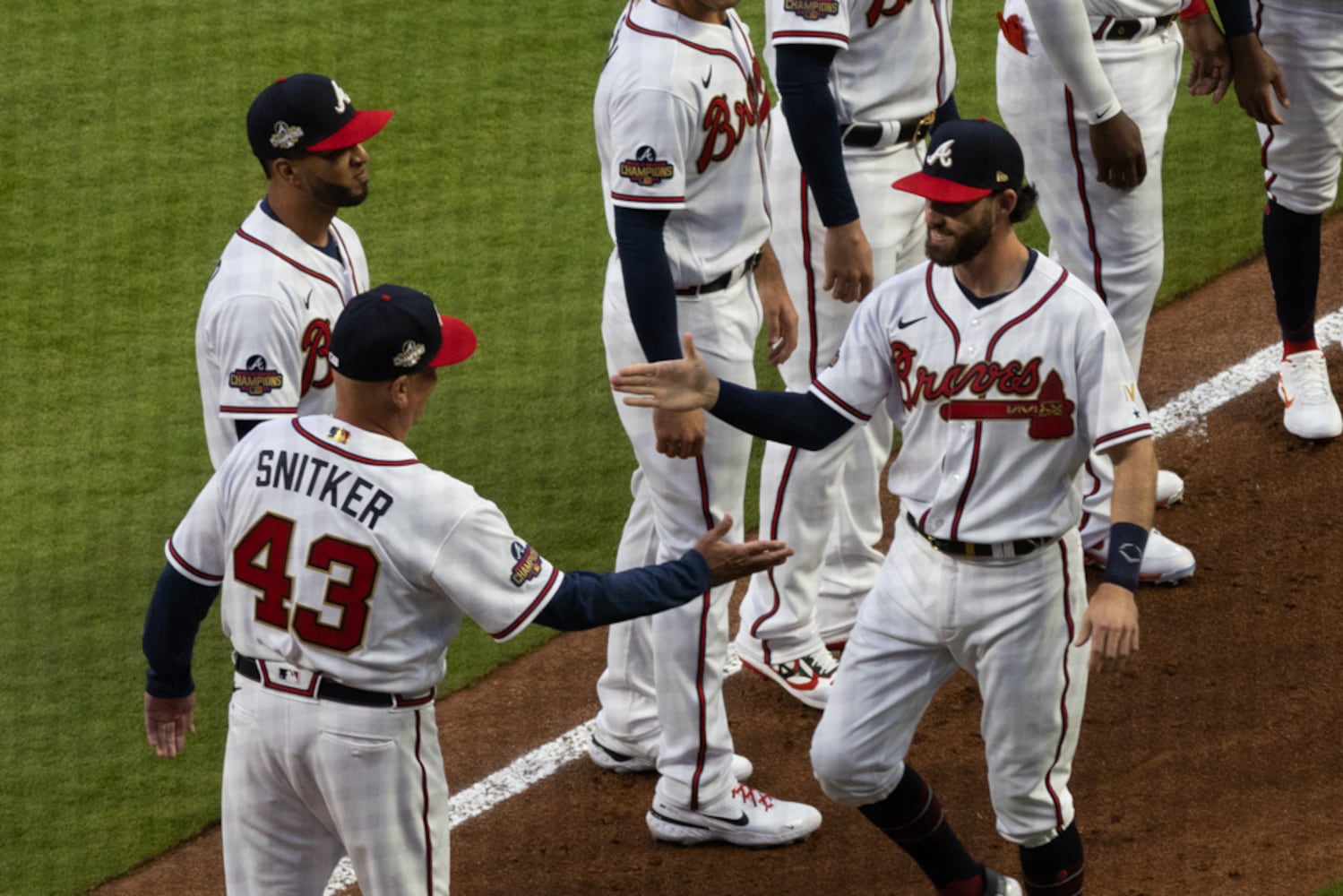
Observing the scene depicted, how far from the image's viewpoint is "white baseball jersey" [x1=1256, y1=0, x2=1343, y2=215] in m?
5.30

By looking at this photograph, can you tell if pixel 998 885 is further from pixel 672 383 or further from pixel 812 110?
pixel 812 110

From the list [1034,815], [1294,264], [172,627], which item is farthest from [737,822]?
[1294,264]

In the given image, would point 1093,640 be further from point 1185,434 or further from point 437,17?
point 437,17

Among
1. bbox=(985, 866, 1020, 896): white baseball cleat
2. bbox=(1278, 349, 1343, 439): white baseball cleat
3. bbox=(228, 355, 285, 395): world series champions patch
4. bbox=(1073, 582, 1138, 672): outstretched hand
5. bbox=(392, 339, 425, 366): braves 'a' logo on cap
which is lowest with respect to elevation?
bbox=(985, 866, 1020, 896): white baseball cleat

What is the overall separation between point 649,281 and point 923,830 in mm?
1270

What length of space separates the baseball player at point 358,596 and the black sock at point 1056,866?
86 cm

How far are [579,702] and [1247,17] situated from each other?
2630 millimetres

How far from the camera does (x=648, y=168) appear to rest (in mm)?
3865

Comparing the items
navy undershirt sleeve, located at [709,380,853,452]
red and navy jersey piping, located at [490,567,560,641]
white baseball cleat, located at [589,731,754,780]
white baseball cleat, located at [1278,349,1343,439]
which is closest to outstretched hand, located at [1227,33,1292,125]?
white baseball cleat, located at [1278,349,1343,439]

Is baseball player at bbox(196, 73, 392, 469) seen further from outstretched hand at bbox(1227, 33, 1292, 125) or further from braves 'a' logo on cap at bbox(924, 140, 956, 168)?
outstretched hand at bbox(1227, 33, 1292, 125)

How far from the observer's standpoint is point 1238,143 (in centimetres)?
756

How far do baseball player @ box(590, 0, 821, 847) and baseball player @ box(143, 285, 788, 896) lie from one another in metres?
0.64

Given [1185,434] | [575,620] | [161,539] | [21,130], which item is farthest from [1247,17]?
[21,130]

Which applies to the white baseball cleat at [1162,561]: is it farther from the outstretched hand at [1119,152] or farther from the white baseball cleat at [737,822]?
the white baseball cleat at [737,822]
